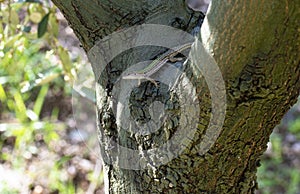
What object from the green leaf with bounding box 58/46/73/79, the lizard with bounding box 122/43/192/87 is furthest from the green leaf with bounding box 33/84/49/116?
the lizard with bounding box 122/43/192/87

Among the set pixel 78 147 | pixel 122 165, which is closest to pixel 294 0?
pixel 122 165

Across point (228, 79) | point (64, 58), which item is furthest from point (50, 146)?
point (228, 79)

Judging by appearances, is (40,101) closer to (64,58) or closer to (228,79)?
(64,58)

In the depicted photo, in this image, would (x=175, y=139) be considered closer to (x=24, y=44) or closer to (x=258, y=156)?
(x=258, y=156)

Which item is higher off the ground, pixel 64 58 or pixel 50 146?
pixel 64 58

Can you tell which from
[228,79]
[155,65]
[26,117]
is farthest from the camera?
[26,117]

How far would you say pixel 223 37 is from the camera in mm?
812

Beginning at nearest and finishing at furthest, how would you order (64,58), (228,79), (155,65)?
(228,79), (155,65), (64,58)

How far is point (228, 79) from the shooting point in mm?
834

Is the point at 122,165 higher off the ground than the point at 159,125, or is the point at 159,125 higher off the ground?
the point at 159,125

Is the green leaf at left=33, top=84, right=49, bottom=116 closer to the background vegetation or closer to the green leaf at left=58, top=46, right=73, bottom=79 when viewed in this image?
the background vegetation

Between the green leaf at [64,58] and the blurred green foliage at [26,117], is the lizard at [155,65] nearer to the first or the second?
the green leaf at [64,58]

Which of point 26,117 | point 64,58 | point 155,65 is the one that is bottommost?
point 26,117

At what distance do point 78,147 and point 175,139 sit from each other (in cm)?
184
